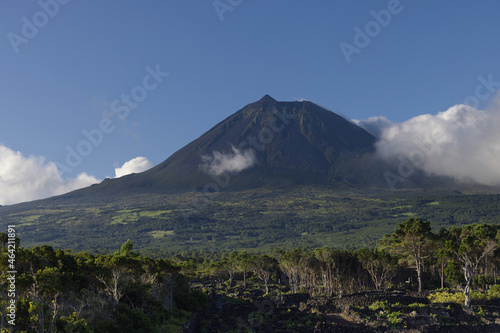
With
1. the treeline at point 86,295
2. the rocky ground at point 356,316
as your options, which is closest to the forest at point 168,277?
the treeline at point 86,295

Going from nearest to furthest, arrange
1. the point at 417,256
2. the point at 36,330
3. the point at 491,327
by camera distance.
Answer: the point at 36,330
the point at 491,327
the point at 417,256

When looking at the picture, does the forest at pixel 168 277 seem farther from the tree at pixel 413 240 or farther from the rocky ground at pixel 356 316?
the rocky ground at pixel 356 316

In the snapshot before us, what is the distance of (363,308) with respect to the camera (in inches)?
1455

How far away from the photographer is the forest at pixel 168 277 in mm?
22766

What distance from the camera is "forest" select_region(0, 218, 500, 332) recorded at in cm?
2277

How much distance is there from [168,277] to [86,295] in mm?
16761

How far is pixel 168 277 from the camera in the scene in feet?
148

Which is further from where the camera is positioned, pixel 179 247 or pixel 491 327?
pixel 179 247

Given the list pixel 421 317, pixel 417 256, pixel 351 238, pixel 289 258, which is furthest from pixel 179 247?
pixel 421 317

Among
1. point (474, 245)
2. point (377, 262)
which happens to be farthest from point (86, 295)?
point (474, 245)

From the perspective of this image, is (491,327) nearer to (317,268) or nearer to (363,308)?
(363,308)

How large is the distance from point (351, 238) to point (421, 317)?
162 metres

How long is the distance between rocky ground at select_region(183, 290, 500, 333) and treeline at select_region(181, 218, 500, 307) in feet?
27.1

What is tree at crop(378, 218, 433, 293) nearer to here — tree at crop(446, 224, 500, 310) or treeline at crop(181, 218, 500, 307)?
treeline at crop(181, 218, 500, 307)
